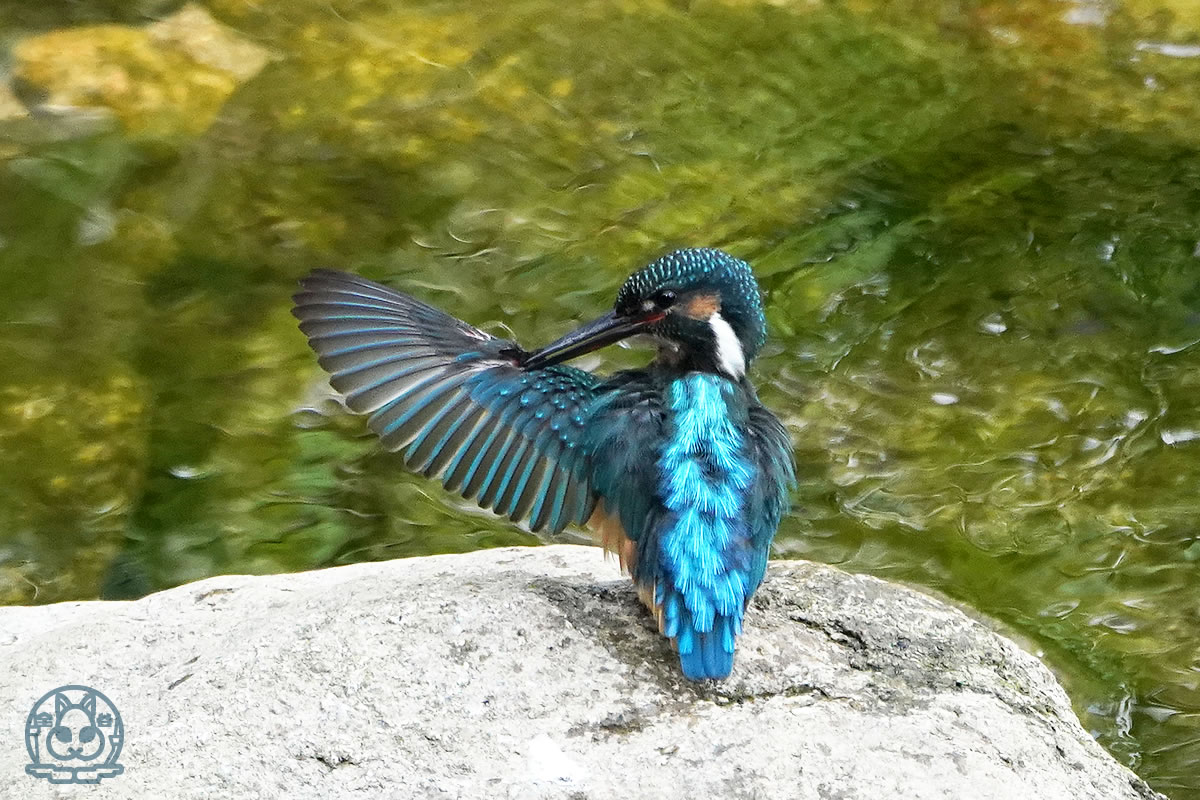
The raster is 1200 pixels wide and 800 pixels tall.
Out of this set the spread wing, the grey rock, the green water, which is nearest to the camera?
the grey rock

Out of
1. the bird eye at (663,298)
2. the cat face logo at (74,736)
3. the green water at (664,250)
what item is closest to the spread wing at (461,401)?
the bird eye at (663,298)

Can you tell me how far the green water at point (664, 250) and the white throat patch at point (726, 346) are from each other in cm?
128

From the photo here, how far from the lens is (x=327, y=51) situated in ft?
21.2

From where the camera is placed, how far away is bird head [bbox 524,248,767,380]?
3.51 metres

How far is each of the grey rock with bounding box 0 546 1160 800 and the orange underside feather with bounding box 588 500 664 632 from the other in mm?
78

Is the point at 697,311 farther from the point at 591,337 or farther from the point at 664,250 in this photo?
the point at 664,250

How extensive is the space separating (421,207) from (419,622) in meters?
3.00

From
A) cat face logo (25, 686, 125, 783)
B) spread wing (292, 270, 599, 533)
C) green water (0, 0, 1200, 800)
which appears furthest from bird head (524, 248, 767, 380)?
cat face logo (25, 686, 125, 783)

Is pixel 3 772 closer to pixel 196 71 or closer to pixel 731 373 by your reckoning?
pixel 731 373

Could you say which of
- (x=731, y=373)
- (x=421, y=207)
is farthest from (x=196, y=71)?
(x=731, y=373)

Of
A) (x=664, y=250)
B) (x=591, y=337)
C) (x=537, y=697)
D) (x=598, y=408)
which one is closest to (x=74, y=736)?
(x=537, y=697)

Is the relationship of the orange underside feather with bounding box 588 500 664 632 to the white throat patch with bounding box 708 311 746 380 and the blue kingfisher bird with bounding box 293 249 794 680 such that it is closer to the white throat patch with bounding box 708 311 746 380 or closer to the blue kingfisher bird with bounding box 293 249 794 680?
the blue kingfisher bird with bounding box 293 249 794 680

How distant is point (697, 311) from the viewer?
11.5 feet

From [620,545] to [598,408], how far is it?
1.21ft
